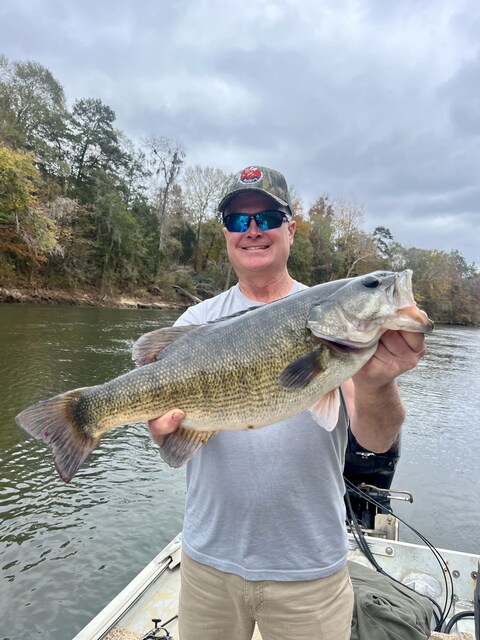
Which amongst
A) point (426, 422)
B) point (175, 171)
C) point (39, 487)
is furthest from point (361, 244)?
point (39, 487)

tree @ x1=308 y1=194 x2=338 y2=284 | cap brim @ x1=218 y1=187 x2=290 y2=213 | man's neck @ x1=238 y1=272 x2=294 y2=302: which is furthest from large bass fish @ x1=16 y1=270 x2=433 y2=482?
tree @ x1=308 y1=194 x2=338 y2=284

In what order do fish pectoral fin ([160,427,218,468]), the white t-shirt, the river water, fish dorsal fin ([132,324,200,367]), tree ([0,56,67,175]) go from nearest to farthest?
the white t-shirt → fish pectoral fin ([160,427,218,468]) → fish dorsal fin ([132,324,200,367]) → the river water → tree ([0,56,67,175])

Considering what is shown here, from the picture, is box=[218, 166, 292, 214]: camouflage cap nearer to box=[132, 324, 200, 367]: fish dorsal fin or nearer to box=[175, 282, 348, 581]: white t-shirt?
box=[132, 324, 200, 367]: fish dorsal fin

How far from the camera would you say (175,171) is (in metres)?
53.1

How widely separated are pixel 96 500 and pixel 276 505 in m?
6.03

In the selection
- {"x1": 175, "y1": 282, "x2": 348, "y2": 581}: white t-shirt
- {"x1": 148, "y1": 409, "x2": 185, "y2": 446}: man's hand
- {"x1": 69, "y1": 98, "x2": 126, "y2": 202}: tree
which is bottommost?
{"x1": 175, "y1": 282, "x2": 348, "y2": 581}: white t-shirt

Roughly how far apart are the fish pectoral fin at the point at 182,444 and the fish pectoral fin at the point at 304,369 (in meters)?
0.46

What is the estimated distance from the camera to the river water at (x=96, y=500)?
5.25 m

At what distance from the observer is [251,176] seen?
2707 mm

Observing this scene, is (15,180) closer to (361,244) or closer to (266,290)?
(266,290)

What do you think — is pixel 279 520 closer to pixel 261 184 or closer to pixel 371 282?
pixel 371 282

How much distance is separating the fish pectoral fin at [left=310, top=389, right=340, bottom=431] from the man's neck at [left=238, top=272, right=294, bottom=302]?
0.79 m

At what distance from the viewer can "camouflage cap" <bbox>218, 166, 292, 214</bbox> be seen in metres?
2.66

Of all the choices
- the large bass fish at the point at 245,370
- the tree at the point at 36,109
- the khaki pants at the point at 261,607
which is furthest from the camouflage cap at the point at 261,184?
the tree at the point at 36,109
